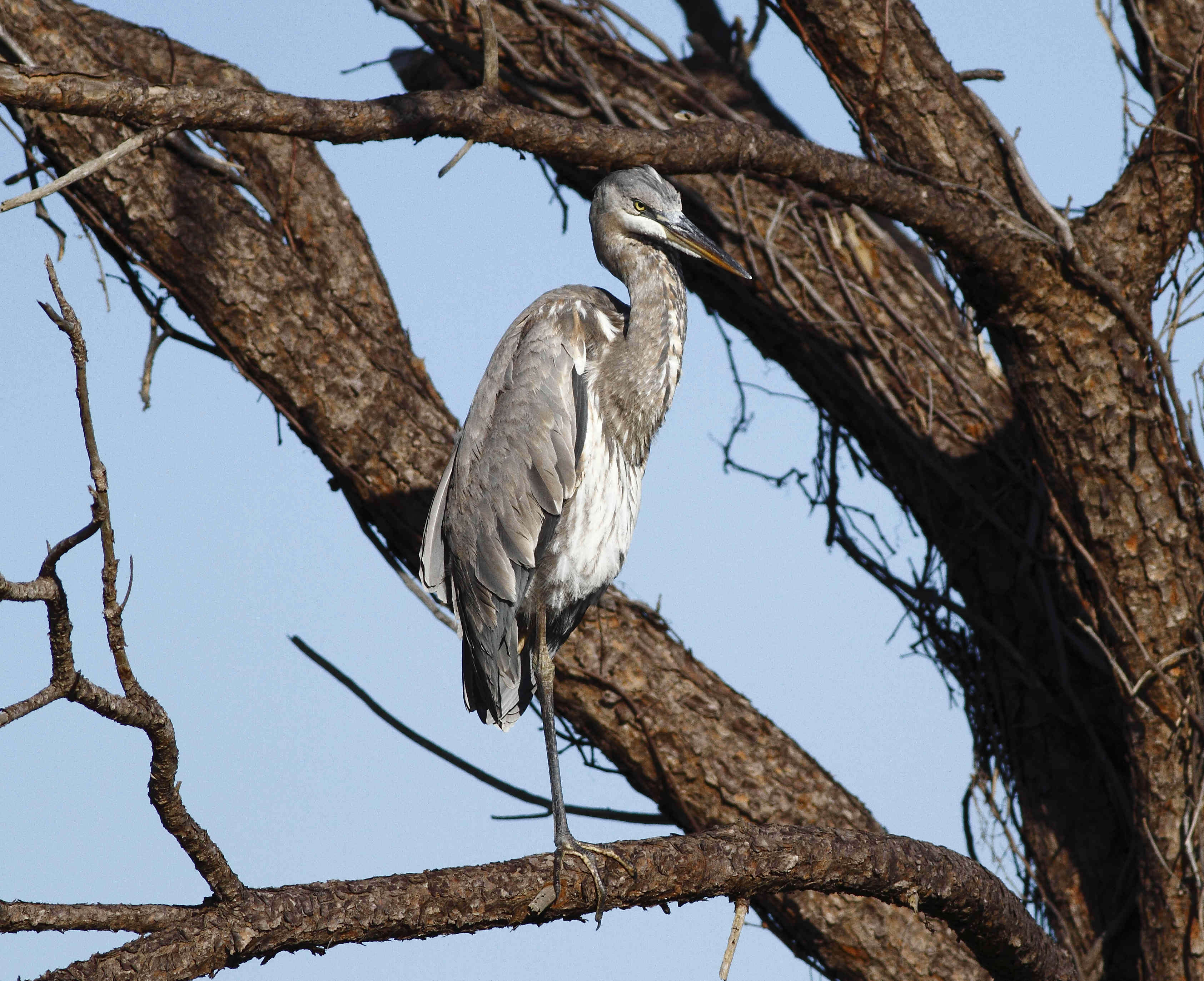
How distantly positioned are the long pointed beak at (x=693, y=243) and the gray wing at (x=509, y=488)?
0.32 meters

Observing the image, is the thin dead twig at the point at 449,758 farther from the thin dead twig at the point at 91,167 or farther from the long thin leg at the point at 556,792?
the thin dead twig at the point at 91,167

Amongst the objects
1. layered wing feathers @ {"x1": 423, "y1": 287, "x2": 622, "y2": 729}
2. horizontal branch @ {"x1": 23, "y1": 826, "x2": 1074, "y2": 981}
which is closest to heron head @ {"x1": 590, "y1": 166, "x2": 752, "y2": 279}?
layered wing feathers @ {"x1": 423, "y1": 287, "x2": 622, "y2": 729}

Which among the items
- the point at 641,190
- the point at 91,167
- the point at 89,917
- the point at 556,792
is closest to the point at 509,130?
the point at 641,190

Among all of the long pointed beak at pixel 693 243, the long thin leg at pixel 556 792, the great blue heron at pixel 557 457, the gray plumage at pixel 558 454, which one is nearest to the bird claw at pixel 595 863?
the long thin leg at pixel 556 792

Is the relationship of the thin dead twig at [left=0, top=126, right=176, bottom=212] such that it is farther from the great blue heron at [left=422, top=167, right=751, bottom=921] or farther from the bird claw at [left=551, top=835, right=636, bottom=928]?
the bird claw at [left=551, top=835, right=636, bottom=928]

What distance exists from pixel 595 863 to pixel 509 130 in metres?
1.71

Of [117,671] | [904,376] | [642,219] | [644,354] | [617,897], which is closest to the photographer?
[117,671]

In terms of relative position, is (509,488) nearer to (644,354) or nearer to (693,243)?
(644,354)

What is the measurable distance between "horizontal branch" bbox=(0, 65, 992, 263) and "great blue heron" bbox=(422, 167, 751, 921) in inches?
13.7

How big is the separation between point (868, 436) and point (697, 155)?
1.72 m

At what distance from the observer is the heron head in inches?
134

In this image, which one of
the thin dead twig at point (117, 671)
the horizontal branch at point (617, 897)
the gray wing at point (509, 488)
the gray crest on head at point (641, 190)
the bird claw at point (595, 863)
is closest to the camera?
the thin dead twig at point (117, 671)

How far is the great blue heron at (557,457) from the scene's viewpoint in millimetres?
3232

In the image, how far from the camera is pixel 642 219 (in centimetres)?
348
